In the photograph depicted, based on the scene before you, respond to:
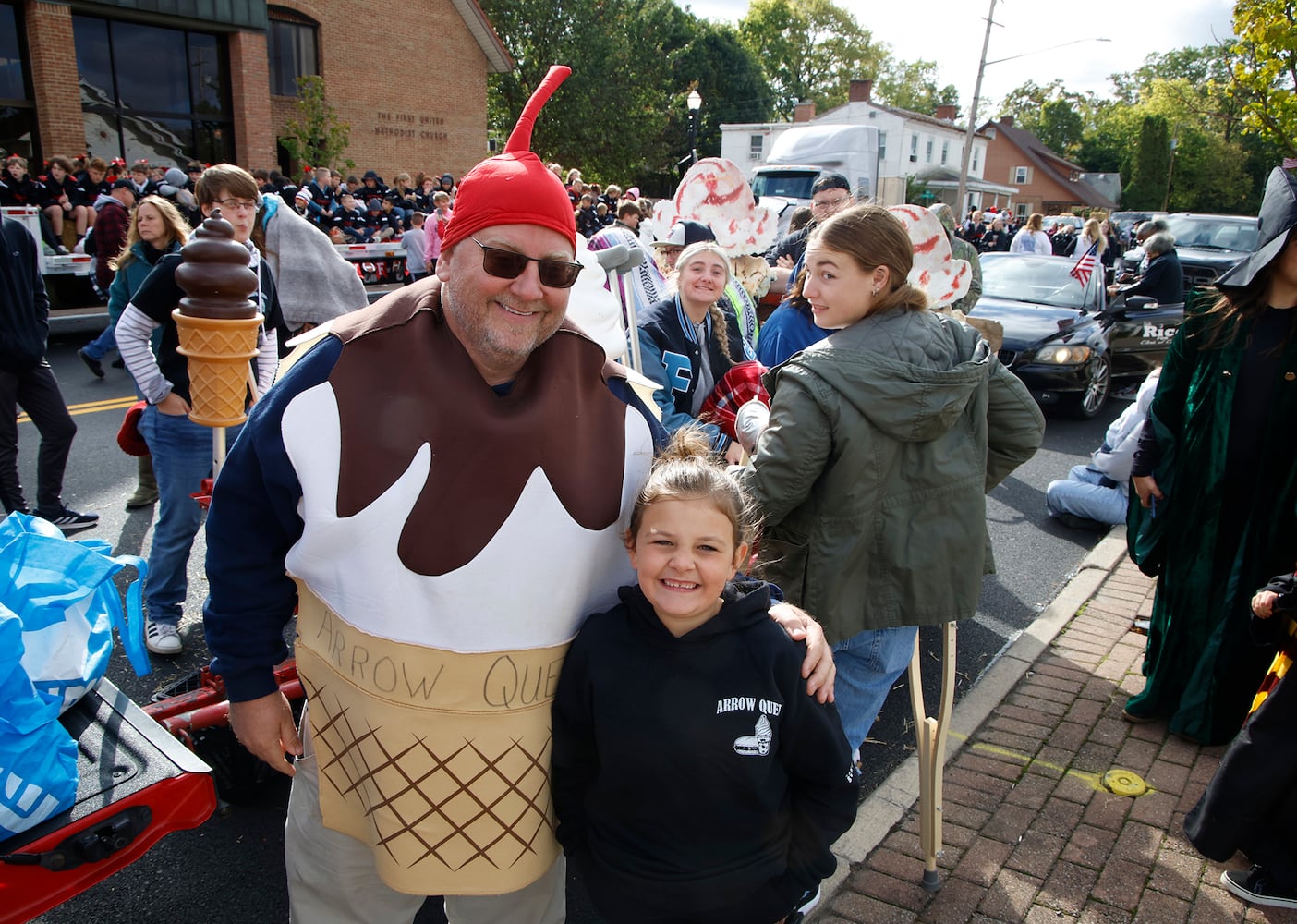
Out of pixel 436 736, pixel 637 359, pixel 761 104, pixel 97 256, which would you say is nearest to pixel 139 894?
pixel 436 736

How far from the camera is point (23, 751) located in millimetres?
1674

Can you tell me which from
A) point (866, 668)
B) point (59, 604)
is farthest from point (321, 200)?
point (866, 668)

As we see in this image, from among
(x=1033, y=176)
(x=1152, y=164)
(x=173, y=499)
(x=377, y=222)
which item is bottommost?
(x=173, y=499)

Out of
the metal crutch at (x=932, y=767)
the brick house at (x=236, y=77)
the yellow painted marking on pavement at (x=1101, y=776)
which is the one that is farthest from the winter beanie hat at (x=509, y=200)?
the brick house at (x=236, y=77)

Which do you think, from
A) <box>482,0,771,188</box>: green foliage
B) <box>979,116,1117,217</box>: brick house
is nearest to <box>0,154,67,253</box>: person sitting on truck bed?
<box>482,0,771,188</box>: green foliage

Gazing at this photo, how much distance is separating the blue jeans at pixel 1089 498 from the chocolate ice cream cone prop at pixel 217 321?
5419 mm

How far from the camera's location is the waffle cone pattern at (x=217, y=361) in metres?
2.95

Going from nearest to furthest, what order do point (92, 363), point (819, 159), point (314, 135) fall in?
point (92, 363), point (314, 135), point (819, 159)

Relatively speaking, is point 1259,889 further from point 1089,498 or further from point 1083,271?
point 1083,271

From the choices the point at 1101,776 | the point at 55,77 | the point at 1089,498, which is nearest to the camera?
the point at 1101,776

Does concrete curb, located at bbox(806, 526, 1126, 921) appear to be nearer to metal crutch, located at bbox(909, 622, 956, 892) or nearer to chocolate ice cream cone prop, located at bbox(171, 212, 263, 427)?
metal crutch, located at bbox(909, 622, 956, 892)

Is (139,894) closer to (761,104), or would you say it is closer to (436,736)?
(436,736)

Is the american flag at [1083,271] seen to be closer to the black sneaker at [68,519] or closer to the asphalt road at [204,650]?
the asphalt road at [204,650]

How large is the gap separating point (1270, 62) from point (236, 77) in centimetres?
2222
